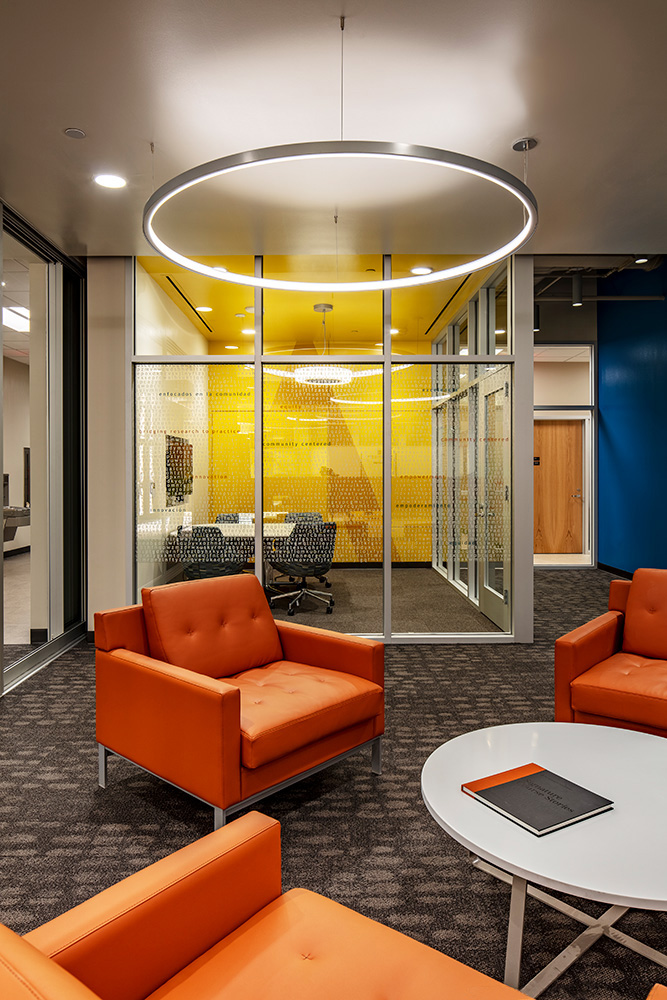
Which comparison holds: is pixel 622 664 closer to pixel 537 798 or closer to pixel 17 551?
pixel 537 798

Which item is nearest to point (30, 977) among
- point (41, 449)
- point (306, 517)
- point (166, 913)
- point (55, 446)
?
point (166, 913)

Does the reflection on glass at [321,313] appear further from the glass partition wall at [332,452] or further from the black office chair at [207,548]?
the black office chair at [207,548]

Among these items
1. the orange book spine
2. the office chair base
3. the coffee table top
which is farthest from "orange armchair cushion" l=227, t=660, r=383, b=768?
the office chair base

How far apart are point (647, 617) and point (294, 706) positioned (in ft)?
6.12

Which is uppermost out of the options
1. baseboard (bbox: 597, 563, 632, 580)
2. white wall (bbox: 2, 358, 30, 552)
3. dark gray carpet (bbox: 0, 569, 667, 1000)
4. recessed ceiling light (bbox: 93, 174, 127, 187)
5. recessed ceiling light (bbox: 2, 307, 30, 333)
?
recessed ceiling light (bbox: 93, 174, 127, 187)

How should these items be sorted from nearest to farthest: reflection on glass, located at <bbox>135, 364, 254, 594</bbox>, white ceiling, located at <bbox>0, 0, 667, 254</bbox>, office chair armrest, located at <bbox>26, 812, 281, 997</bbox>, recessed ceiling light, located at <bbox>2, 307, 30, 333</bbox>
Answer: office chair armrest, located at <bbox>26, 812, 281, 997</bbox>, white ceiling, located at <bbox>0, 0, 667, 254</bbox>, recessed ceiling light, located at <bbox>2, 307, 30, 333</bbox>, reflection on glass, located at <bbox>135, 364, 254, 594</bbox>

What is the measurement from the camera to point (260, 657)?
10.2 feet

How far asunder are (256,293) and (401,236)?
48.8 inches

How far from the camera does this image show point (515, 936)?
5.53 ft

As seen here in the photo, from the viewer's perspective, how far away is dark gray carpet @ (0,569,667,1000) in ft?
6.18

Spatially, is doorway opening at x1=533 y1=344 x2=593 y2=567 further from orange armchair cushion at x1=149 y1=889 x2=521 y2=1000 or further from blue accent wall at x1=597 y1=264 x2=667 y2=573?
orange armchair cushion at x1=149 y1=889 x2=521 y2=1000

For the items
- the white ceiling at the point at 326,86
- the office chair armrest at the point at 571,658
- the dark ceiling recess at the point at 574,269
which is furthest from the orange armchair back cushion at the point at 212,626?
the dark ceiling recess at the point at 574,269

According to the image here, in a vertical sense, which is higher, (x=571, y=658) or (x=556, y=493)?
(x=556, y=493)

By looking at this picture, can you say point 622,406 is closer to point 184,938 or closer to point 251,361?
point 251,361
